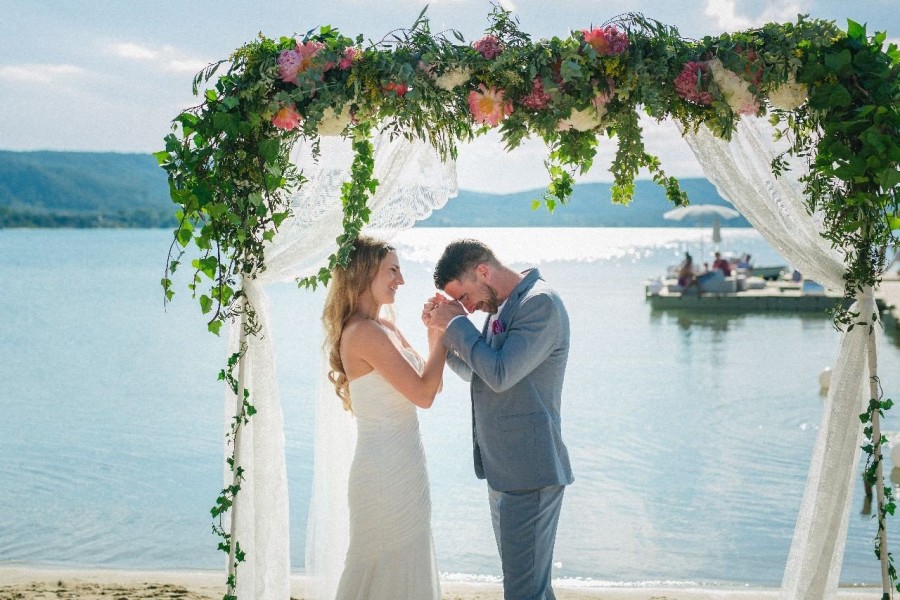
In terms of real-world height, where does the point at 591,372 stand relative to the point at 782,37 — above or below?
below

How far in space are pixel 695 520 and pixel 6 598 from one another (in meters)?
5.26

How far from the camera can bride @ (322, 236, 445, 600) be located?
3820 millimetres

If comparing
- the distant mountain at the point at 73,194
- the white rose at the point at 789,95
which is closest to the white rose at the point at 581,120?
the white rose at the point at 789,95

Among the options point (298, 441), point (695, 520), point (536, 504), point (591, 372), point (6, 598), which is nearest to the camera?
point (536, 504)

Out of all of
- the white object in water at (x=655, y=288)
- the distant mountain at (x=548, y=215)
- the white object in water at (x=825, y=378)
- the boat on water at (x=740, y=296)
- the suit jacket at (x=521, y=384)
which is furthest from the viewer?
the distant mountain at (x=548, y=215)

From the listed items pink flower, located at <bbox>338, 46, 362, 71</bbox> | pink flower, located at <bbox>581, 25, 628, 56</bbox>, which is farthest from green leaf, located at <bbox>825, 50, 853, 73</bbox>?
pink flower, located at <bbox>338, 46, 362, 71</bbox>

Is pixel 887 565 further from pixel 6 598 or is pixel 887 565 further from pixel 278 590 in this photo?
pixel 6 598

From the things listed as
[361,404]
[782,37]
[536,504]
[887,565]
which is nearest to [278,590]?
[361,404]

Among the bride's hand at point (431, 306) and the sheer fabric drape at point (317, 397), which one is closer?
the bride's hand at point (431, 306)

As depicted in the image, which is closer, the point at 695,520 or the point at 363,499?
the point at 363,499

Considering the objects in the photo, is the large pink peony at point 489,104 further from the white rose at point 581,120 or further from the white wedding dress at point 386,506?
the white wedding dress at point 386,506

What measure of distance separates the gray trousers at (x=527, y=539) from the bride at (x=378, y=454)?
460 mm

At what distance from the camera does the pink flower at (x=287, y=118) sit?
380 cm

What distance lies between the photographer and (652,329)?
20797 mm
